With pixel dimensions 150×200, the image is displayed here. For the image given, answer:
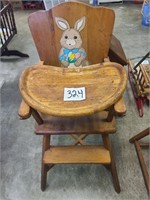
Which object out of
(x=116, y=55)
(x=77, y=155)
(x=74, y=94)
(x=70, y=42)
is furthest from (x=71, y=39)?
(x=77, y=155)

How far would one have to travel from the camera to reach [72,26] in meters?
1.24

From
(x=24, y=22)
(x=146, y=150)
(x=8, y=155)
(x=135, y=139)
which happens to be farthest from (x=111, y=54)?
(x=24, y=22)

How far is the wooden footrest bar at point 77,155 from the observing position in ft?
3.78

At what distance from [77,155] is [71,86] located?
0.42m

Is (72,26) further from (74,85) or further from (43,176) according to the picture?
(43,176)

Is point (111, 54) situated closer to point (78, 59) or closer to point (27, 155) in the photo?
point (78, 59)

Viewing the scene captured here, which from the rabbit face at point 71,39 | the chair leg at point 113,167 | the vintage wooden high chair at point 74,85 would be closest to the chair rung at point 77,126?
the vintage wooden high chair at point 74,85

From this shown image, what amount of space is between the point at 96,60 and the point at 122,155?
2.39 feet

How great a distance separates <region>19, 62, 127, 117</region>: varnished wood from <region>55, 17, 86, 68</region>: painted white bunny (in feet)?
0.60

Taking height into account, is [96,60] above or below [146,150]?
above

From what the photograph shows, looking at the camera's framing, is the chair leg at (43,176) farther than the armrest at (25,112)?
Yes

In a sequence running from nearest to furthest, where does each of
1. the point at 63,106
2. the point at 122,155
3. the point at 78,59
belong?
the point at 63,106 < the point at 78,59 < the point at 122,155

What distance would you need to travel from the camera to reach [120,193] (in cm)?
126

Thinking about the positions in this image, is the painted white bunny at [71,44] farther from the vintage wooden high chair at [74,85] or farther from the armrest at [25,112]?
the armrest at [25,112]
